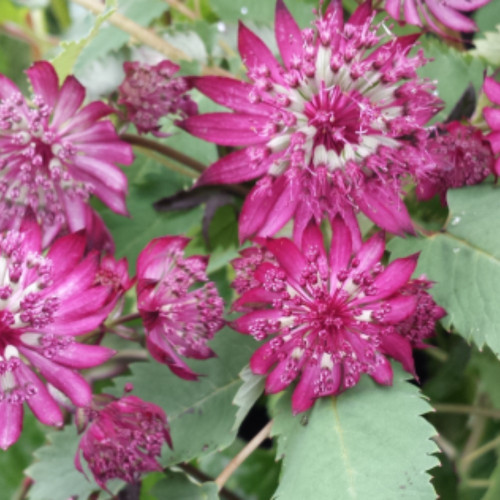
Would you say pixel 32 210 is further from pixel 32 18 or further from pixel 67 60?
pixel 32 18

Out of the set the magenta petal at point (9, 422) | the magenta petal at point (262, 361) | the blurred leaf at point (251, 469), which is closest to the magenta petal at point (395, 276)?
the magenta petal at point (262, 361)

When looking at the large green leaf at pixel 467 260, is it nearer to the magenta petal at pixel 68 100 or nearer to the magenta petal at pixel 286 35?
the magenta petal at pixel 286 35

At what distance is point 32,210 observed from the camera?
737 millimetres

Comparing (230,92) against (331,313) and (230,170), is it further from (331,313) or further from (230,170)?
(331,313)

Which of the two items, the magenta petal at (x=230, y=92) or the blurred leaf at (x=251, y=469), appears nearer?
the magenta petal at (x=230, y=92)

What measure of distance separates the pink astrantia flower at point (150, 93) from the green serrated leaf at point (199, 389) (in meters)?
0.23

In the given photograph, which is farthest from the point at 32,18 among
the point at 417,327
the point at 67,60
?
the point at 417,327

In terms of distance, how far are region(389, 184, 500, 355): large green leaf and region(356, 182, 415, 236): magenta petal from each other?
0.11 feet

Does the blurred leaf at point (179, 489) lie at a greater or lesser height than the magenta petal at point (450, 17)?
lesser

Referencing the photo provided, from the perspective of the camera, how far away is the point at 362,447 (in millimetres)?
649

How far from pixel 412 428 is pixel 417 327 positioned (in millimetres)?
84

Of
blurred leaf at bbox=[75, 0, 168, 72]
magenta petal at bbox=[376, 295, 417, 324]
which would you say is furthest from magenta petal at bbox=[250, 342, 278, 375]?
blurred leaf at bbox=[75, 0, 168, 72]

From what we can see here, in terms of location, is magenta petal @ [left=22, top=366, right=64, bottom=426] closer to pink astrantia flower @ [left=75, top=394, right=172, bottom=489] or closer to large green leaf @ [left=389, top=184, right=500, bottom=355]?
pink astrantia flower @ [left=75, top=394, right=172, bottom=489]

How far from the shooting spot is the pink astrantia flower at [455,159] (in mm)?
703
